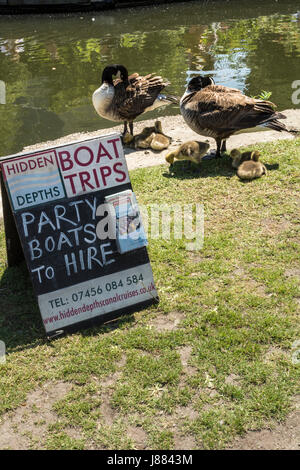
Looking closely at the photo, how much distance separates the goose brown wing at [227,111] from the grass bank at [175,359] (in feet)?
6.78

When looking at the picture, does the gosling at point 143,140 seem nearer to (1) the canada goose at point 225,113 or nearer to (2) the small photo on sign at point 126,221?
(1) the canada goose at point 225,113

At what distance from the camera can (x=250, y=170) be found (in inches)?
257

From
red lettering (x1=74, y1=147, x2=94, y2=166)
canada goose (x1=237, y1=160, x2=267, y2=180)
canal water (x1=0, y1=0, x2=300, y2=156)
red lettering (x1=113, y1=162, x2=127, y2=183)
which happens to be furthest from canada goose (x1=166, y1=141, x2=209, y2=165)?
canal water (x1=0, y1=0, x2=300, y2=156)

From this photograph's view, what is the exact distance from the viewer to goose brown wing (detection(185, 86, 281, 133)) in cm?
676

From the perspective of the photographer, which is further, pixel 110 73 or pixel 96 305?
pixel 110 73

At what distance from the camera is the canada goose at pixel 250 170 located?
654cm

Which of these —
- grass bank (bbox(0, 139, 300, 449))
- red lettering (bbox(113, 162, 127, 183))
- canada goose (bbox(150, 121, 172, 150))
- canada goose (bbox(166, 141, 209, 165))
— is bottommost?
grass bank (bbox(0, 139, 300, 449))

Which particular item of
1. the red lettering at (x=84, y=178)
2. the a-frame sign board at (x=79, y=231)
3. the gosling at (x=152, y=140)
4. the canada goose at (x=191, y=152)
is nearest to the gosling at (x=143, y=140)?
the gosling at (x=152, y=140)

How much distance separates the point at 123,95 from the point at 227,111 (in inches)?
95.5

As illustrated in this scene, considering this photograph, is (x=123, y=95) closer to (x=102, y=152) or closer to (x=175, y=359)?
(x=102, y=152)

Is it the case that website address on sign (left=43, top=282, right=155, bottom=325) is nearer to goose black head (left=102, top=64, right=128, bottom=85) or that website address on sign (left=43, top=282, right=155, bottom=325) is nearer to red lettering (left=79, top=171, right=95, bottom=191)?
red lettering (left=79, top=171, right=95, bottom=191)

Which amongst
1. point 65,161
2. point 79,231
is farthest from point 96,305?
point 65,161

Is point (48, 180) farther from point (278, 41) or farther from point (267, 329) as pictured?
point (278, 41)

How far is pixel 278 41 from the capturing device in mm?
16734
